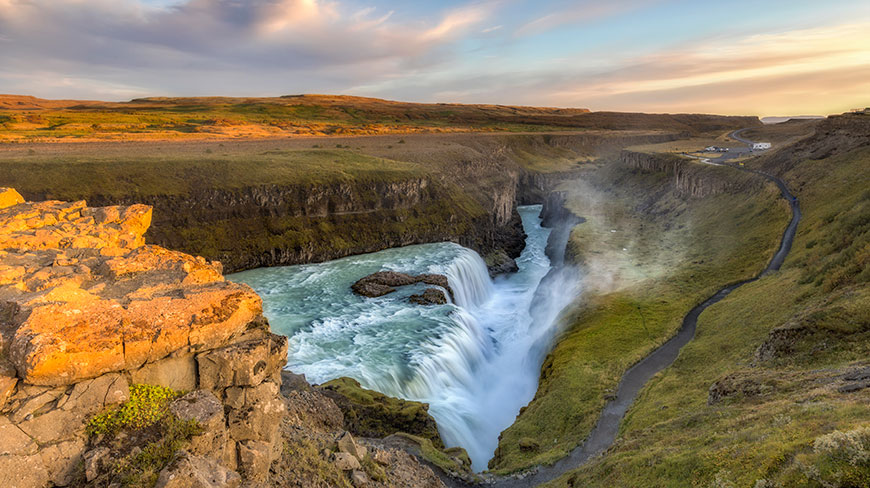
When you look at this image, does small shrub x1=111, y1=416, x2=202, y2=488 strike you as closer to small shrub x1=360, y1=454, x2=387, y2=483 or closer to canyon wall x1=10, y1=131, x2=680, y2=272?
small shrub x1=360, y1=454, x2=387, y2=483

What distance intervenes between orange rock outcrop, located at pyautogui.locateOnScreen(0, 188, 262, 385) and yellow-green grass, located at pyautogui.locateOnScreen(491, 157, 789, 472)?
767 inches

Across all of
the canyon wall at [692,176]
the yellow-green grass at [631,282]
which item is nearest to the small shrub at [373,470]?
the yellow-green grass at [631,282]

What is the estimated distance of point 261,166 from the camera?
247 ft

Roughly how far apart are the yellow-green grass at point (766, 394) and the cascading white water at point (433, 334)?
41.9ft

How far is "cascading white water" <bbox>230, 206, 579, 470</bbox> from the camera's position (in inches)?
1389

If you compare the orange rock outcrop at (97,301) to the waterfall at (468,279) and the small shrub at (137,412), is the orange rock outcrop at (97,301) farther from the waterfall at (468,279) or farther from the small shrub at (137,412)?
the waterfall at (468,279)

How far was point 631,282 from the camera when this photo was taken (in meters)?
57.5

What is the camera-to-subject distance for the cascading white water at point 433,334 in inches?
1389

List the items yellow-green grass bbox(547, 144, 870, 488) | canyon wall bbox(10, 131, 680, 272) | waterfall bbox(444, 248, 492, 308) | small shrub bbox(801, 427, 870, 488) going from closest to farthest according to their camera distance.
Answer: small shrub bbox(801, 427, 870, 488) → yellow-green grass bbox(547, 144, 870, 488) → canyon wall bbox(10, 131, 680, 272) → waterfall bbox(444, 248, 492, 308)

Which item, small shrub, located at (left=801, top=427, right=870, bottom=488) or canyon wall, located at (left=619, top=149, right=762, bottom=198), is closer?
small shrub, located at (left=801, top=427, right=870, bottom=488)

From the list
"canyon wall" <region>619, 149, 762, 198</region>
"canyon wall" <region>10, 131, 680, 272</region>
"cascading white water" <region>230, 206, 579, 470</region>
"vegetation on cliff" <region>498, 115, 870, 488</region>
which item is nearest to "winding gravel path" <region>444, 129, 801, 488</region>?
"vegetation on cliff" <region>498, 115, 870, 488</region>

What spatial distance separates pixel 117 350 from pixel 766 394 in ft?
81.1

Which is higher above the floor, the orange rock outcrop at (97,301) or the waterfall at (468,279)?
the orange rock outcrop at (97,301)

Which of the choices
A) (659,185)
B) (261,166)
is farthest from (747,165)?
A: (261,166)
